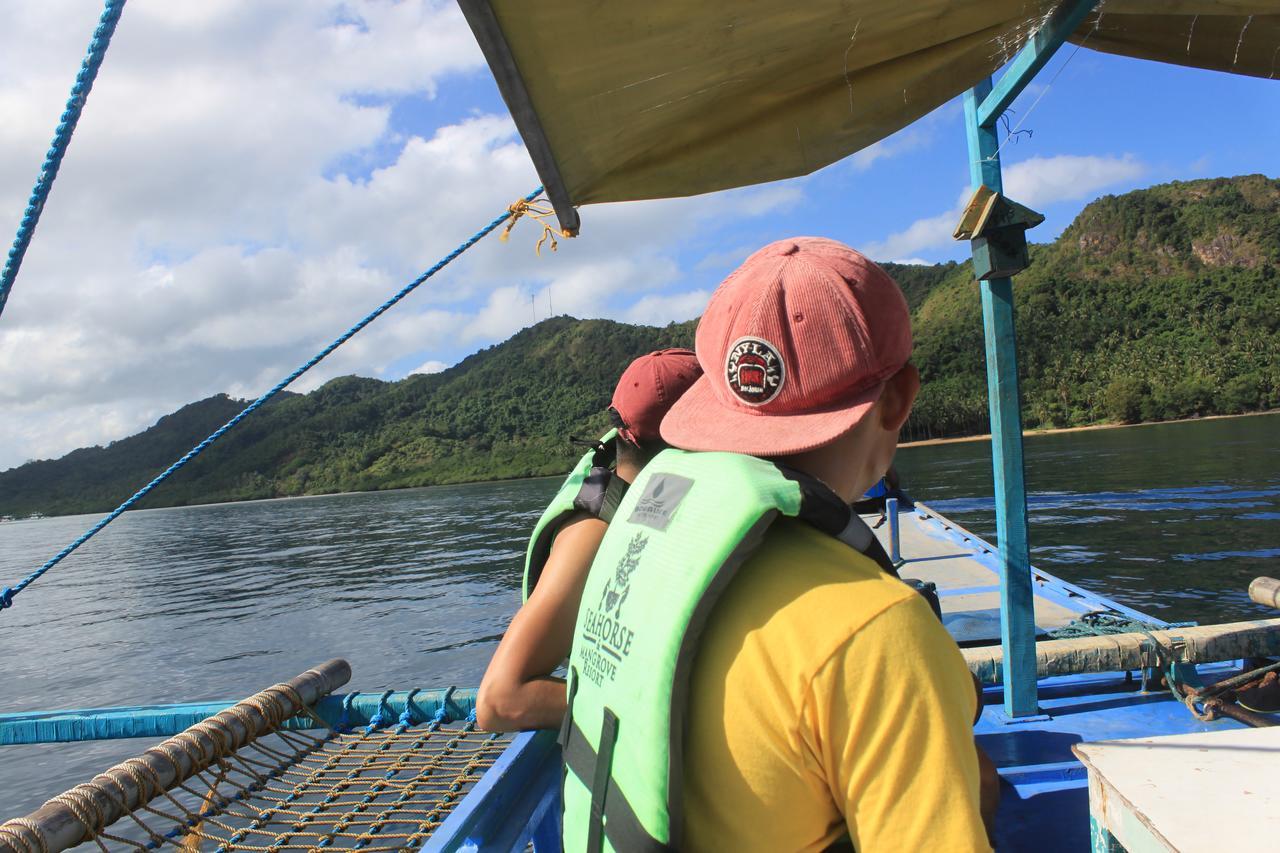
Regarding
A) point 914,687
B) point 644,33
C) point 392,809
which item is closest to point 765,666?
point 914,687

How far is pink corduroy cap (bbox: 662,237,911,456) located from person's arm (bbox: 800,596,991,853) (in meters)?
0.28

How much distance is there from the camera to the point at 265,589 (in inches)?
848

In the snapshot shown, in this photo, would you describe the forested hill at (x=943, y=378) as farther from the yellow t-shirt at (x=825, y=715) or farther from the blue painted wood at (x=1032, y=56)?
the yellow t-shirt at (x=825, y=715)

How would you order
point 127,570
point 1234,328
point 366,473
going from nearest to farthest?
point 127,570 < point 1234,328 < point 366,473

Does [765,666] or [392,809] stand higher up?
[765,666]

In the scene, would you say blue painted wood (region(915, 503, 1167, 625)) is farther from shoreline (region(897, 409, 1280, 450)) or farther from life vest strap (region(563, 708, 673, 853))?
shoreline (region(897, 409, 1280, 450))

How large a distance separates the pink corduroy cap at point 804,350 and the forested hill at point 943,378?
62327 millimetres

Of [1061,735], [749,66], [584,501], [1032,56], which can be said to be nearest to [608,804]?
[584,501]

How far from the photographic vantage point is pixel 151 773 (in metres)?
2.74

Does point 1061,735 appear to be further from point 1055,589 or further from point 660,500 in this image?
point 1055,589

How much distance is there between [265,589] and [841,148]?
73.9ft

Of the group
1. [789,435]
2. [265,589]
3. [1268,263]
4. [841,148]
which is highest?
[1268,263]

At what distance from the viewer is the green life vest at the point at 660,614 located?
875 millimetres

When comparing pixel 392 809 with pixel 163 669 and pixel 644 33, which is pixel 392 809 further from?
pixel 163 669
